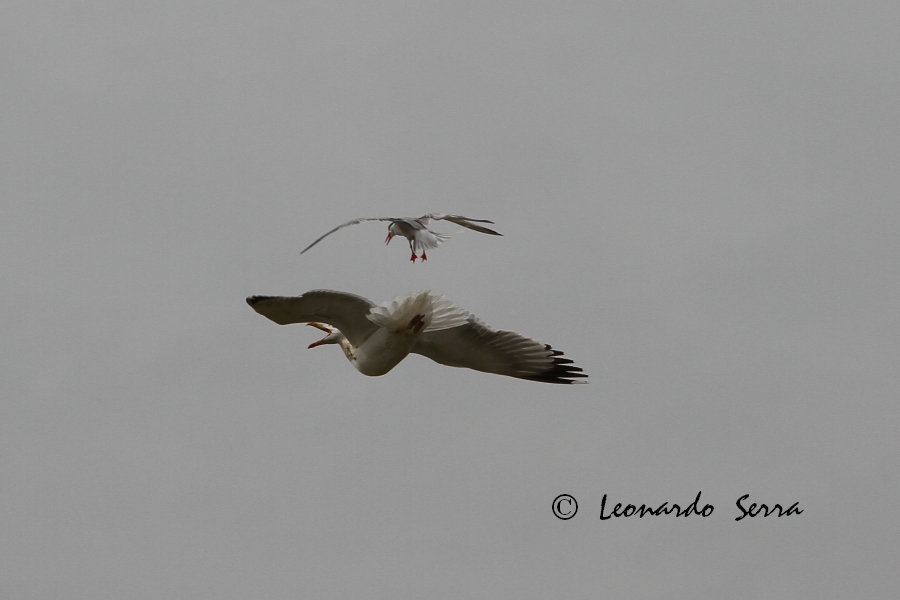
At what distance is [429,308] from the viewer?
44.2 ft

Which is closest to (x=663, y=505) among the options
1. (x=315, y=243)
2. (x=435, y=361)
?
(x=435, y=361)

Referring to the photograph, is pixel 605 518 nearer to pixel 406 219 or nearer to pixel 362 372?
pixel 362 372

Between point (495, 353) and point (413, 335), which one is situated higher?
point (495, 353)

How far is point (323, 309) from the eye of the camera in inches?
531

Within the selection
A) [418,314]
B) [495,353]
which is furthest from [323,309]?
[495,353]

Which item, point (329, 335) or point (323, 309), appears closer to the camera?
point (323, 309)

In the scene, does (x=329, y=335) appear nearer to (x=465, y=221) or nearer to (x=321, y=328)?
(x=321, y=328)

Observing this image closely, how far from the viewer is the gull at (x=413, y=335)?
43.8ft

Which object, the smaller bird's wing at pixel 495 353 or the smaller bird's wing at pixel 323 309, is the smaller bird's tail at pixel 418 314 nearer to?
the smaller bird's wing at pixel 323 309

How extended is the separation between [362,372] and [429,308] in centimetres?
124

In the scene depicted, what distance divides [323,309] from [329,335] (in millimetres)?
1183

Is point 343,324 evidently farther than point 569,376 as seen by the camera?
No

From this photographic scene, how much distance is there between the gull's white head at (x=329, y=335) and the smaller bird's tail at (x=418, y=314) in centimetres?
94

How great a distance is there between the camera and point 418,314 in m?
13.5
